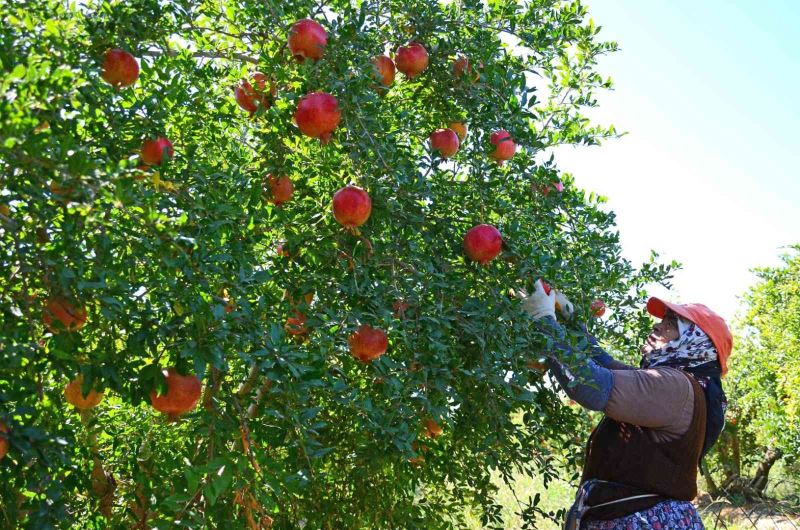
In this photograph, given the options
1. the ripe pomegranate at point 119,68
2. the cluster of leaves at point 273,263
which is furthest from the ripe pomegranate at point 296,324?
the ripe pomegranate at point 119,68

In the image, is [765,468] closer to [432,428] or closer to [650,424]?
[650,424]

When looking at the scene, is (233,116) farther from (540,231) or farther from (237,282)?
(540,231)

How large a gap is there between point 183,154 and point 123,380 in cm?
61

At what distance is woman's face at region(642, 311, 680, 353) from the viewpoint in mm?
2736

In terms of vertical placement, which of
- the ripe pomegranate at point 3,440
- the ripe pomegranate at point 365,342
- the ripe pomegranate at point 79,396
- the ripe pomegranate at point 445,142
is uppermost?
the ripe pomegranate at point 445,142

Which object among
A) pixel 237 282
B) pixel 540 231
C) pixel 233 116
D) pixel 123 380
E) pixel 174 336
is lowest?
pixel 123 380

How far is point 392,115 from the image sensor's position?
2.53m

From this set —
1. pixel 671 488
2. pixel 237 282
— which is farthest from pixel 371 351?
pixel 671 488

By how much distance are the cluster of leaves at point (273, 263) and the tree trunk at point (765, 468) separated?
243 inches

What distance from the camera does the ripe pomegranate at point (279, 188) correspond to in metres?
2.40

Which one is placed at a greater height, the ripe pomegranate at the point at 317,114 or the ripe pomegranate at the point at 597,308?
the ripe pomegranate at the point at 317,114

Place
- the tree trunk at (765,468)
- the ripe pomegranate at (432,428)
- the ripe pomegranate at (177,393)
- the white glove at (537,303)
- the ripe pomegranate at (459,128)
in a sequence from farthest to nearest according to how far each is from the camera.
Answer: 1. the tree trunk at (765,468)
2. the ripe pomegranate at (459,128)
3. the ripe pomegranate at (432,428)
4. the white glove at (537,303)
5. the ripe pomegranate at (177,393)

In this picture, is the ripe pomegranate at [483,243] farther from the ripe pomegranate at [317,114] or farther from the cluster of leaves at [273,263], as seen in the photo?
the ripe pomegranate at [317,114]

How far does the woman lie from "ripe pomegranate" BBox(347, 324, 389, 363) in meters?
0.50
